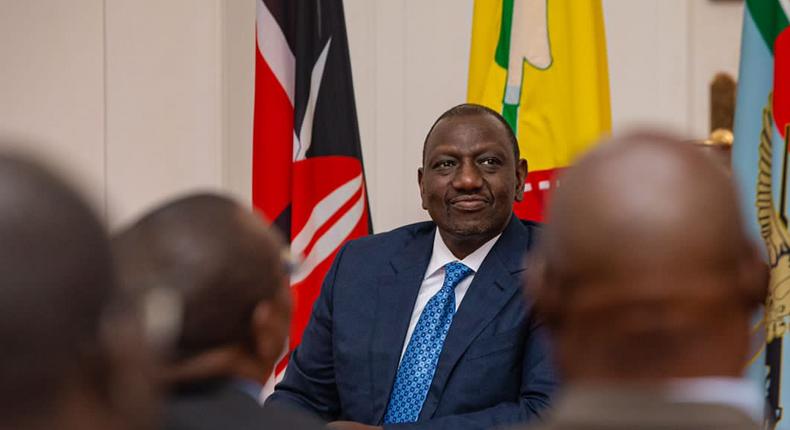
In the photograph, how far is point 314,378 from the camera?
3758mm

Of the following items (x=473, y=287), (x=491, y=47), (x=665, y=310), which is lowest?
(x=473, y=287)

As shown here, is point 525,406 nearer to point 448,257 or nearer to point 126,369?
point 448,257

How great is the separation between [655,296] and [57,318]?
0.53 metres

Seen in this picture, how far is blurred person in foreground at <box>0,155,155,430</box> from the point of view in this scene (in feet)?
2.85

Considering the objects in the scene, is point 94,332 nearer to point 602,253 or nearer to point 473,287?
point 602,253

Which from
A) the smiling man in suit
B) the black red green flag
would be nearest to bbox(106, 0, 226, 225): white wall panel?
the black red green flag

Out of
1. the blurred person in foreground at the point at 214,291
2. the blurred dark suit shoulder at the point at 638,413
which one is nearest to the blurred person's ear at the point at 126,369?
the blurred dark suit shoulder at the point at 638,413

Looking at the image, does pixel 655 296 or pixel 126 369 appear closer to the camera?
pixel 126 369

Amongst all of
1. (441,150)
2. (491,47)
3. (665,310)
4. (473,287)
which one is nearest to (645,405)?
(665,310)

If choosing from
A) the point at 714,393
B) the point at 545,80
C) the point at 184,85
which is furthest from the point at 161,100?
the point at 714,393

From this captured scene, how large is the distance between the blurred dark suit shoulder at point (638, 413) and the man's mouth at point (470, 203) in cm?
274

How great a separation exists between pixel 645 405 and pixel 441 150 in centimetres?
287

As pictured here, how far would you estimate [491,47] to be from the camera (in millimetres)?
4594

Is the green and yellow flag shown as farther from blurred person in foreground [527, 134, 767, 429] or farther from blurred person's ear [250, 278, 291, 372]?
blurred person in foreground [527, 134, 767, 429]
